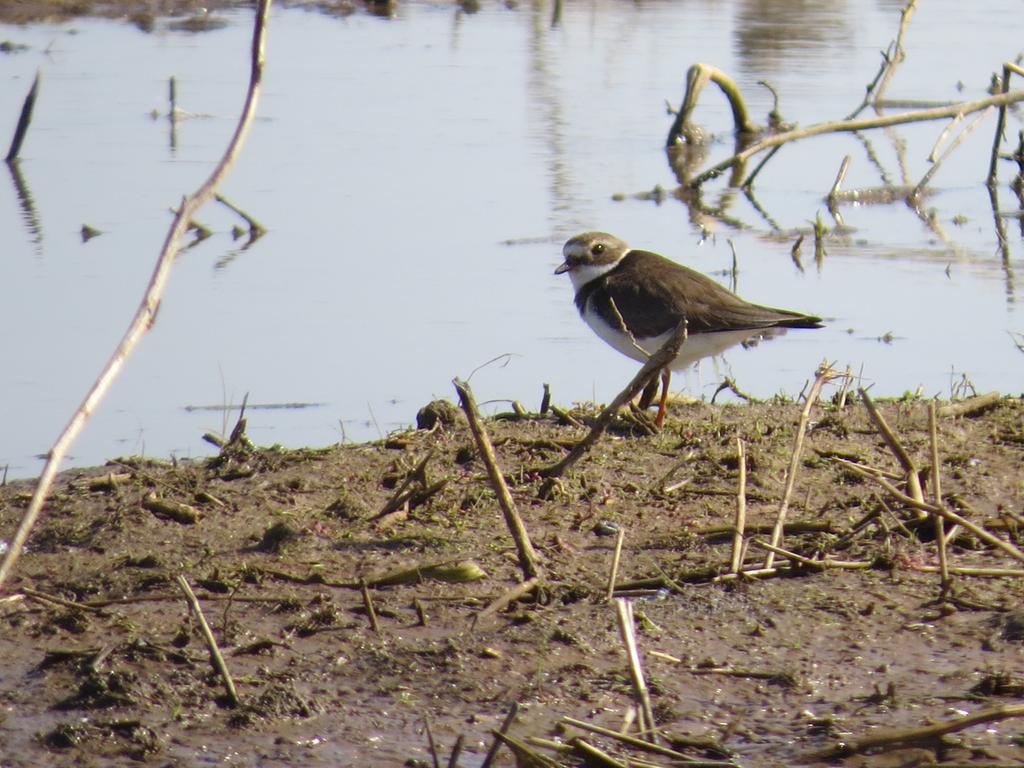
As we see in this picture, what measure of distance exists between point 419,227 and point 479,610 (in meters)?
6.32

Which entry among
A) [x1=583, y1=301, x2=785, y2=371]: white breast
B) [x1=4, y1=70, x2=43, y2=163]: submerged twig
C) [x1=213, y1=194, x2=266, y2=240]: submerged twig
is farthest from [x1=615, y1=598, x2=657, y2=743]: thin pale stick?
[x1=4, y1=70, x2=43, y2=163]: submerged twig

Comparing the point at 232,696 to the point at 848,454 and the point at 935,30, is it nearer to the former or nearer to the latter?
the point at 848,454

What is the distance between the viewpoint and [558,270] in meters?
7.90

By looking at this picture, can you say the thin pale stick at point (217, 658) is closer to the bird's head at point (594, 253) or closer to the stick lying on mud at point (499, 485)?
the stick lying on mud at point (499, 485)

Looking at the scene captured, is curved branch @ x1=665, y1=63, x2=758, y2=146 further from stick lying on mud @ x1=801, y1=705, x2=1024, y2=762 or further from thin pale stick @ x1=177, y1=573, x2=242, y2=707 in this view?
stick lying on mud @ x1=801, y1=705, x2=1024, y2=762

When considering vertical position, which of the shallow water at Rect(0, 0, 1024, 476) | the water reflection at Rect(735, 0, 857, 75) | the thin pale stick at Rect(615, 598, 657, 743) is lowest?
the shallow water at Rect(0, 0, 1024, 476)

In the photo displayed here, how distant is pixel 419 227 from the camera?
1070 cm

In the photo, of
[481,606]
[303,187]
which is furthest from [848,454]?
[303,187]

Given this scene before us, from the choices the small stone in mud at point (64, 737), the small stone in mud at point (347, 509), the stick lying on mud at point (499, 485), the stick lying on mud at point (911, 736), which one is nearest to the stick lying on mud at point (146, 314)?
the small stone in mud at point (64, 737)

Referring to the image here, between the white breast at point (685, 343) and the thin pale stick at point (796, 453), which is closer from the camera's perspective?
the thin pale stick at point (796, 453)

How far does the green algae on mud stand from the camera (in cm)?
405

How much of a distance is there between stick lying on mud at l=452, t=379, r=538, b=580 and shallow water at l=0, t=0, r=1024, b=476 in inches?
101

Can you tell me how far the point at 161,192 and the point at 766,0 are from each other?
45.7ft

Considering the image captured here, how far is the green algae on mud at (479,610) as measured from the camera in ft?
13.3
